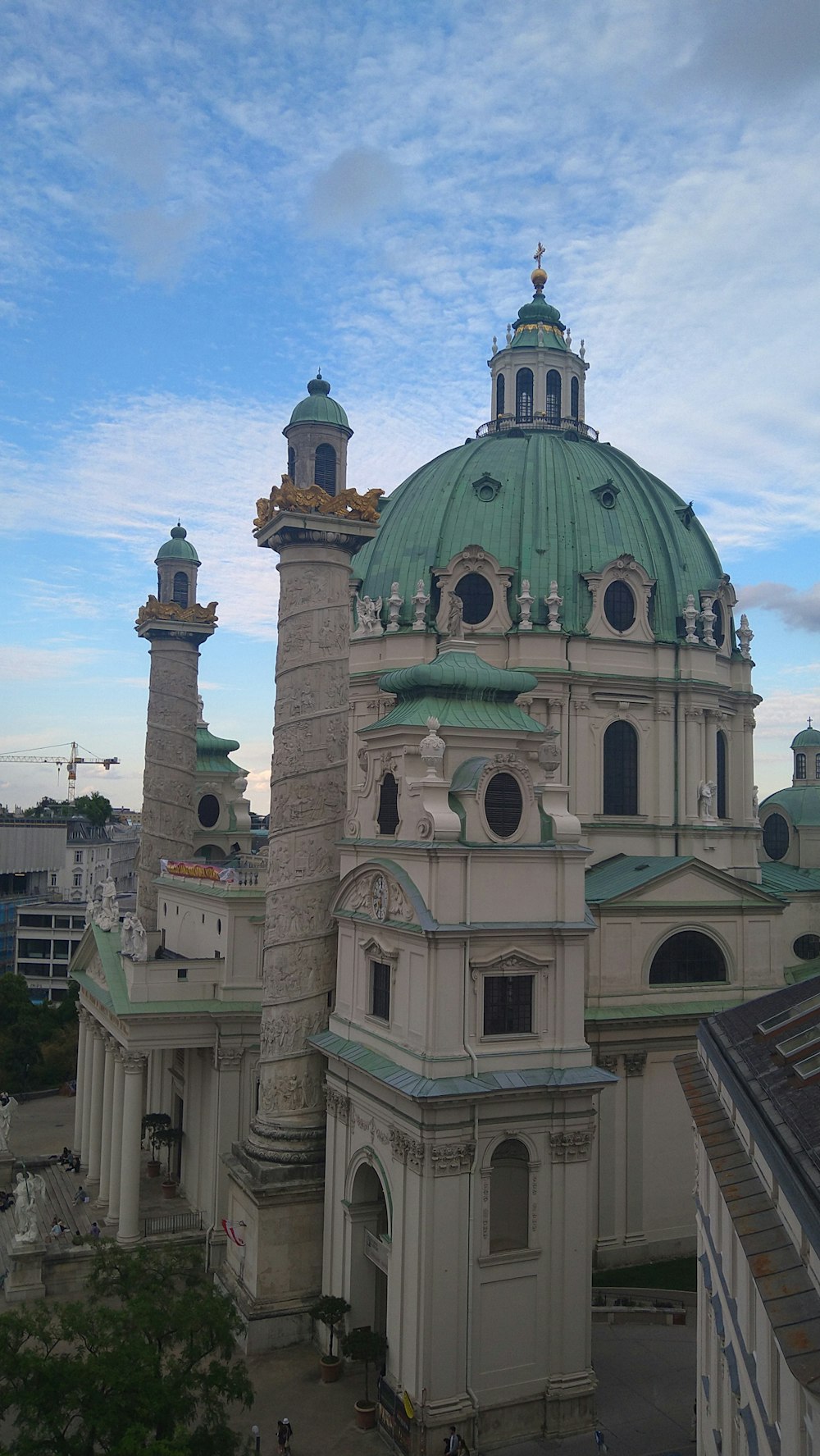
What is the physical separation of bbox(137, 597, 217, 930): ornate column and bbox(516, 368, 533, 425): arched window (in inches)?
747

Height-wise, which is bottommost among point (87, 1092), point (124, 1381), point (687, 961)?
point (87, 1092)

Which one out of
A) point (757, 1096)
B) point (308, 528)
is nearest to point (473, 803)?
point (308, 528)

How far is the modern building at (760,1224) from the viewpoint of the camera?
14.1 m

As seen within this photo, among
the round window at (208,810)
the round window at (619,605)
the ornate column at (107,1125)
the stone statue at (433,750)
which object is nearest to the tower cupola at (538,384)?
the round window at (619,605)

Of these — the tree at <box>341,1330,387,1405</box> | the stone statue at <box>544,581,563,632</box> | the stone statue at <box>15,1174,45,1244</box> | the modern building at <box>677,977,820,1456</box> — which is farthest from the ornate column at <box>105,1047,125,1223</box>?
the modern building at <box>677,977,820,1456</box>

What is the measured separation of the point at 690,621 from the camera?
51656 millimetres

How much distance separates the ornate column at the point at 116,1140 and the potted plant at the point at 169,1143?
2.32 metres

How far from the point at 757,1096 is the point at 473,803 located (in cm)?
1520

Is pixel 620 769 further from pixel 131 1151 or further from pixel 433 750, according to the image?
pixel 131 1151

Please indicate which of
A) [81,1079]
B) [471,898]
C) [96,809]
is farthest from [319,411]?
[96,809]

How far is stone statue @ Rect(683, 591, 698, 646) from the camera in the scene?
51438 mm

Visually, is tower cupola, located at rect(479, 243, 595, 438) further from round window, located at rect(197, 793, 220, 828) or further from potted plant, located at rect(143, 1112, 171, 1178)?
potted plant, located at rect(143, 1112, 171, 1178)

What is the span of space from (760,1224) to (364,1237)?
21309mm

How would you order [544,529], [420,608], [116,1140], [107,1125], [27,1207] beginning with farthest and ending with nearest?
1. [544,529]
2. [420,608]
3. [107,1125]
4. [116,1140]
5. [27,1207]
